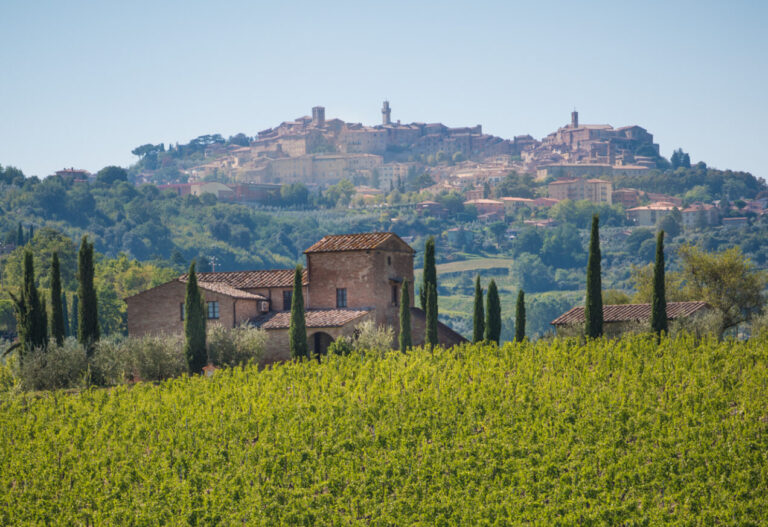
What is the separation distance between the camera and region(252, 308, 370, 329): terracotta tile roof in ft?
145

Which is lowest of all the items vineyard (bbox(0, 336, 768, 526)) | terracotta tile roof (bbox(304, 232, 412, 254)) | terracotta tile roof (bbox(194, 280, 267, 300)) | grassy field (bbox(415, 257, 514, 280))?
grassy field (bbox(415, 257, 514, 280))

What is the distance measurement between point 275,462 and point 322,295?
18935 mm

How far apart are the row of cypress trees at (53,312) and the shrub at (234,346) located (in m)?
4.42

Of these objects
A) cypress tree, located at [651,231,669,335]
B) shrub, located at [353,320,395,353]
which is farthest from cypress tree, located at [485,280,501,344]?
cypress tree, located at [651,231,669,335]

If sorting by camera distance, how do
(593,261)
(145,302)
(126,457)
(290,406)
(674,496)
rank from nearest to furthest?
1. (674,496)
2. (126,457)
3. (290,406)
4. (593,261)
5. (145,302)

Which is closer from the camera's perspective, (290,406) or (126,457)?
(126,457)

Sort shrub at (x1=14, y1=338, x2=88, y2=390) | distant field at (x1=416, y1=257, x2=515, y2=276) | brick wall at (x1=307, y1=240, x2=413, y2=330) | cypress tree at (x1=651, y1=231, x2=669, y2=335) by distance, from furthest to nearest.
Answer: distant field at (x1=416, y1=257, x2=515, y2=276) → brick wall at (x1=307, y1=240, x2=413, y2=330) → cypress tree at (x1=651, y1=231, x2=669, y2=335) → shrub at (x1=14, y1=338, x2=88, y2=390)

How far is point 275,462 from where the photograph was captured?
28406mm

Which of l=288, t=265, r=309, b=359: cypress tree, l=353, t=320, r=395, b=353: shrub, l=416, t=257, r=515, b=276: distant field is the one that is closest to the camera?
l=288, t=265, r=309, b=359: cypress tree

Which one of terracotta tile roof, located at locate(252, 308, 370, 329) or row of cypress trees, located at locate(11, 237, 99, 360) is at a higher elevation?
row of cypress trees, located at locate(11, 237, 99, 360)

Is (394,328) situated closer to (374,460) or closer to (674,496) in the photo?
(374,460)

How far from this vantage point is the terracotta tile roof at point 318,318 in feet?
145

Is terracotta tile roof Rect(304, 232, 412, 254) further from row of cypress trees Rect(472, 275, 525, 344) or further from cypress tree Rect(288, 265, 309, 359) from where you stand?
cypress tree Rect(288, 265, 309, 359)

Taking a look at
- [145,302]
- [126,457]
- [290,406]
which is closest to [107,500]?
[126,457]
